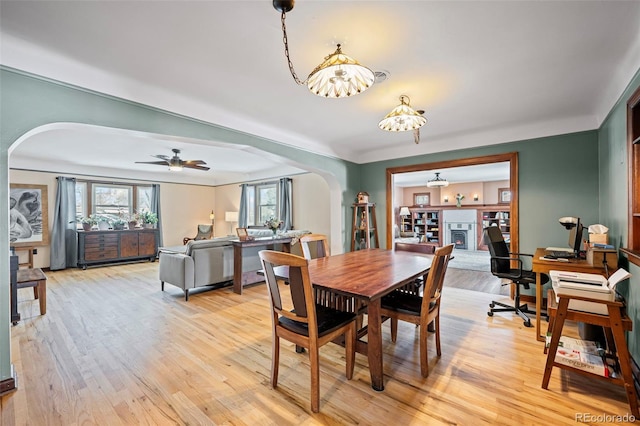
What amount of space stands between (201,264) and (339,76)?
3.52 metres

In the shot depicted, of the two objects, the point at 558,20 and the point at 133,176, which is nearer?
the point at 558,20

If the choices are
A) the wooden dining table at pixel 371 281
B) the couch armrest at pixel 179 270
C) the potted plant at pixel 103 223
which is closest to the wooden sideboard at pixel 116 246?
the potted plant at pixel 103 223

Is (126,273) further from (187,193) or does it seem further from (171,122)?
(171,122)

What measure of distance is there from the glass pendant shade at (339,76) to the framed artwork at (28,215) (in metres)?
7.58

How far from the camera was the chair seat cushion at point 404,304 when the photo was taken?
2.16m

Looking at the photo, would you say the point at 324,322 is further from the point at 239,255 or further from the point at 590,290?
the point at 239,255

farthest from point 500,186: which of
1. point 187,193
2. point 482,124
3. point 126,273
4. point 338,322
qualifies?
point 126,273

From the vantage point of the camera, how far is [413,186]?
1148cm

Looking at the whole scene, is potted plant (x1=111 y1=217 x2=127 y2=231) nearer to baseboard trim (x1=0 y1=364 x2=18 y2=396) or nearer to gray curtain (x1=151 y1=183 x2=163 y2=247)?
gray curtain (x1=151 y1=183 x2=163 y2=247)

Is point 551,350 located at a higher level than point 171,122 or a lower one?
lower

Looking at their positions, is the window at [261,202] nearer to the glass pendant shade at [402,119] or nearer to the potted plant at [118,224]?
the potted plant at [118,224]

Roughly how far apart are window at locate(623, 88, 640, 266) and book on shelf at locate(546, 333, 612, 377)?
2.40 ft

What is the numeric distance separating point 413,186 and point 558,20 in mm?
10058

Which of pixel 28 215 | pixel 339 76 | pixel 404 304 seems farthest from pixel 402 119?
pixel 28 215
